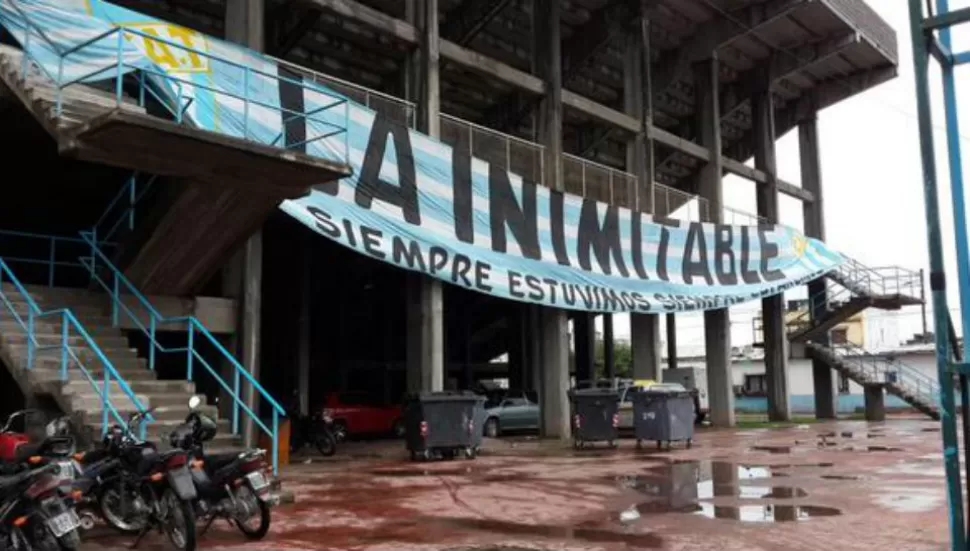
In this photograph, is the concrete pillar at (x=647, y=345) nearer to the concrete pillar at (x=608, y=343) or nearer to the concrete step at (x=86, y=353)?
the concrete pillar at (x=608, y=343)

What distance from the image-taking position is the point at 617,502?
10648 millimetres

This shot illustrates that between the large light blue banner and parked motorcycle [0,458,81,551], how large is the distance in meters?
5.58

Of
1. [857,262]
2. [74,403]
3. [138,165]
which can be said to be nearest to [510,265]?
[138,165]

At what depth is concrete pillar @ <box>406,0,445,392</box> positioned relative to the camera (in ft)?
63.6

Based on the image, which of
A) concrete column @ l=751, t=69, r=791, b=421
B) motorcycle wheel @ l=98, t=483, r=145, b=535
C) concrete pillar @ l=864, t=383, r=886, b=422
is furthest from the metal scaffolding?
concrete pillar @ l=864, t=383, r=886, b=422

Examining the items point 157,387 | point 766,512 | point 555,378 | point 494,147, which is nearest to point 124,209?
point 157,387

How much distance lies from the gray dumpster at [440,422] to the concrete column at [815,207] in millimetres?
23223

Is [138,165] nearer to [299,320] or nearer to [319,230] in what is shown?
[319,230]

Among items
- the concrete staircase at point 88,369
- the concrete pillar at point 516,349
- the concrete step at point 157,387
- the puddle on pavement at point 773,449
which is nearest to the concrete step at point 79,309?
the concrete staircase at point 88,369

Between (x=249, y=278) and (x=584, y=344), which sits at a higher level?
(x=249, y=278)

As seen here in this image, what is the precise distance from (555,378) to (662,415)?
4456mm

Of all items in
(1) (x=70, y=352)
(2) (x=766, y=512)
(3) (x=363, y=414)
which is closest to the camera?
(2) (x=766, y=512)

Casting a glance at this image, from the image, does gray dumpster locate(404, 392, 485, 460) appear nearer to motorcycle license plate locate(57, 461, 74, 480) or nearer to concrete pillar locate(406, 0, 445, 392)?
concrete pillar locate(406, 0, 445, 392)

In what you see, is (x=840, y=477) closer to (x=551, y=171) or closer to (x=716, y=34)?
(x=551, y=171)
